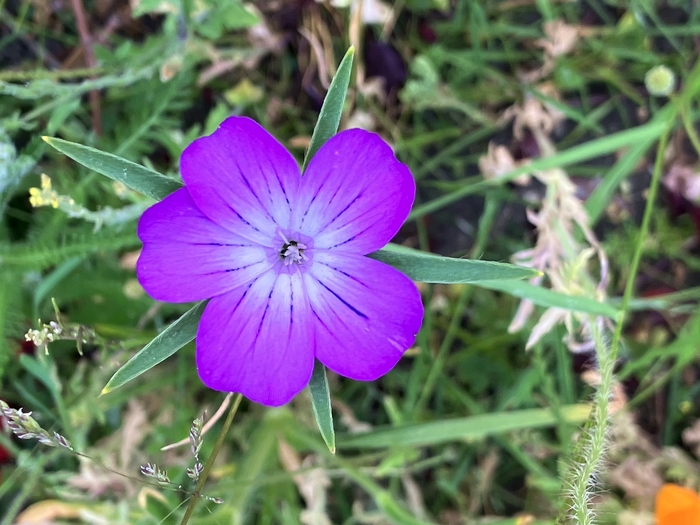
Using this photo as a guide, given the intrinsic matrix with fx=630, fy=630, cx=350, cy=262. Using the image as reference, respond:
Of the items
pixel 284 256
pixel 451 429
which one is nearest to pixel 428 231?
pixel 451 429

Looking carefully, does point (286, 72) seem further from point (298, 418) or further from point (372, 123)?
point (298, 418)

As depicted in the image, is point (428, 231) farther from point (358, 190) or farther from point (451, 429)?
point (358, 190)

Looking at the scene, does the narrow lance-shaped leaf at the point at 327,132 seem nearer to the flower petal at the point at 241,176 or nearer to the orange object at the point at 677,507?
the flower petal at the point at 241,176

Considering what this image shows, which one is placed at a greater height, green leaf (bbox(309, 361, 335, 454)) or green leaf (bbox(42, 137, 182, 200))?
green leaf (bbox(42, 137, 182, 200))

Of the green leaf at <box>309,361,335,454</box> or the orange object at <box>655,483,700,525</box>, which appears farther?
the orange object at <box>655,483,700,525</box>

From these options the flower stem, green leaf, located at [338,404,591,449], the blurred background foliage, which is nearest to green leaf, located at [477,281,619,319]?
the blurred background foliage

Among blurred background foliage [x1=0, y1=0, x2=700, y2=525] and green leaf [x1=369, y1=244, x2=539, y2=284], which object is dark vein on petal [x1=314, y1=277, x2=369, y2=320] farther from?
blurred background foliage [x1=0, y1=0, x2=700, y2=525]
